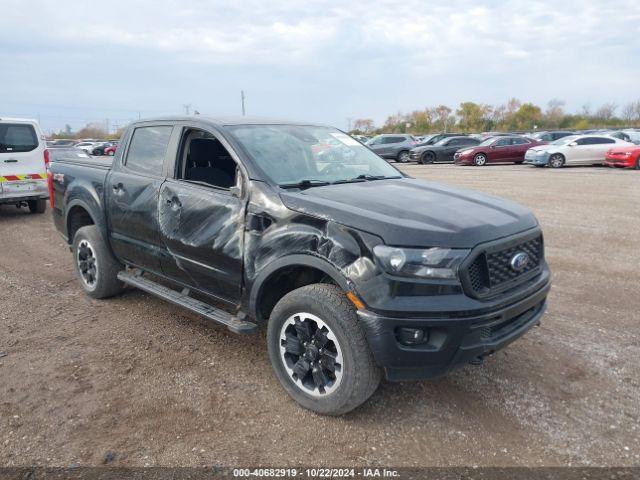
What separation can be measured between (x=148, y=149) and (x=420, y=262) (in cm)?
293

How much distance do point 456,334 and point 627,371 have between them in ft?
6.03

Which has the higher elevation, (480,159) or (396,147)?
(396,147)

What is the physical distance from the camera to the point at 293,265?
3.08m

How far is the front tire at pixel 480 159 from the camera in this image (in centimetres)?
2405

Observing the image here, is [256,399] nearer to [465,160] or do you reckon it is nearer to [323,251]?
[323,251]

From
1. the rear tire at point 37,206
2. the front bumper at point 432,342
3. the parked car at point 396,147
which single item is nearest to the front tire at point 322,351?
the front bumper at point 432,342

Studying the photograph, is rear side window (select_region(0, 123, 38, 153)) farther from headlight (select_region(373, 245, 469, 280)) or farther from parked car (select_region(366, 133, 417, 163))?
parked car (select_region(366, 133, 417, 163))

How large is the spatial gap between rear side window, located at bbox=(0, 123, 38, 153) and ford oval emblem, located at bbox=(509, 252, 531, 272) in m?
9.64

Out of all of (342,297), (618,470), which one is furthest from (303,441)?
(618,470)

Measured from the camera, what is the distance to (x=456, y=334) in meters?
2.68

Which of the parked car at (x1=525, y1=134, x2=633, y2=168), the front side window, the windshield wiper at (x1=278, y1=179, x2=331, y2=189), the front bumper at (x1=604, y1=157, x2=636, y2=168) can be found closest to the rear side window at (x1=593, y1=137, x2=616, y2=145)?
the parked car at (x1=525, y1=134, x2=633, y2=168)

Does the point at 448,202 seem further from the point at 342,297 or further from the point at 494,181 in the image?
the point at 494,181

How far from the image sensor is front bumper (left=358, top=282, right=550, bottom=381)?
2662mm

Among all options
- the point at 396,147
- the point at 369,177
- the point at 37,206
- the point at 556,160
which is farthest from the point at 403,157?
the point at 369,177
